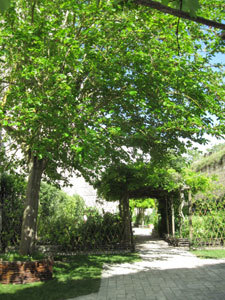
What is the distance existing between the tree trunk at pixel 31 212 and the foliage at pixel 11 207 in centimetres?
234

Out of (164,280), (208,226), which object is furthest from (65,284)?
(208,226)

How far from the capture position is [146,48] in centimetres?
771

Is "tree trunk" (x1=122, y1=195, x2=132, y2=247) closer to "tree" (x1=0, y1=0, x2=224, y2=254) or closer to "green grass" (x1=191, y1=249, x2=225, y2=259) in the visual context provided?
"green grass" (x1=191, y1=249, x2=225, y2=259)

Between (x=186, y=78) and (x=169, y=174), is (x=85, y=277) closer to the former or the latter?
(x=186, y=78)

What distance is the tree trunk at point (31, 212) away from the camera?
28.0ft

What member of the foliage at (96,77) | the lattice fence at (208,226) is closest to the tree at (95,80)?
the foliage at (96,77)

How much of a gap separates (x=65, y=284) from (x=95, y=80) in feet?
18.4

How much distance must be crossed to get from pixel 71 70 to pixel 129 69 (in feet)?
5.72

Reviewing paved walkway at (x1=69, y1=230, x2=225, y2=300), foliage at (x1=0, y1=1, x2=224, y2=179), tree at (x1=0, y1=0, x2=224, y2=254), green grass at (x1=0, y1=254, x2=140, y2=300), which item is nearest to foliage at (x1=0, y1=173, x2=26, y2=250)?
green grass at (x1=0, y1=254, x2=140, y2=300)

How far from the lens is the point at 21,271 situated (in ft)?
22.7

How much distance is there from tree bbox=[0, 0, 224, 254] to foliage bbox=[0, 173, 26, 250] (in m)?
3.35

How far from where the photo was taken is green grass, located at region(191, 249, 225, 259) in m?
10.5

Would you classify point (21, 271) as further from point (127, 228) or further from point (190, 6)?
point (190, 6)

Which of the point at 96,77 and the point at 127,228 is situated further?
the point at 127,228
